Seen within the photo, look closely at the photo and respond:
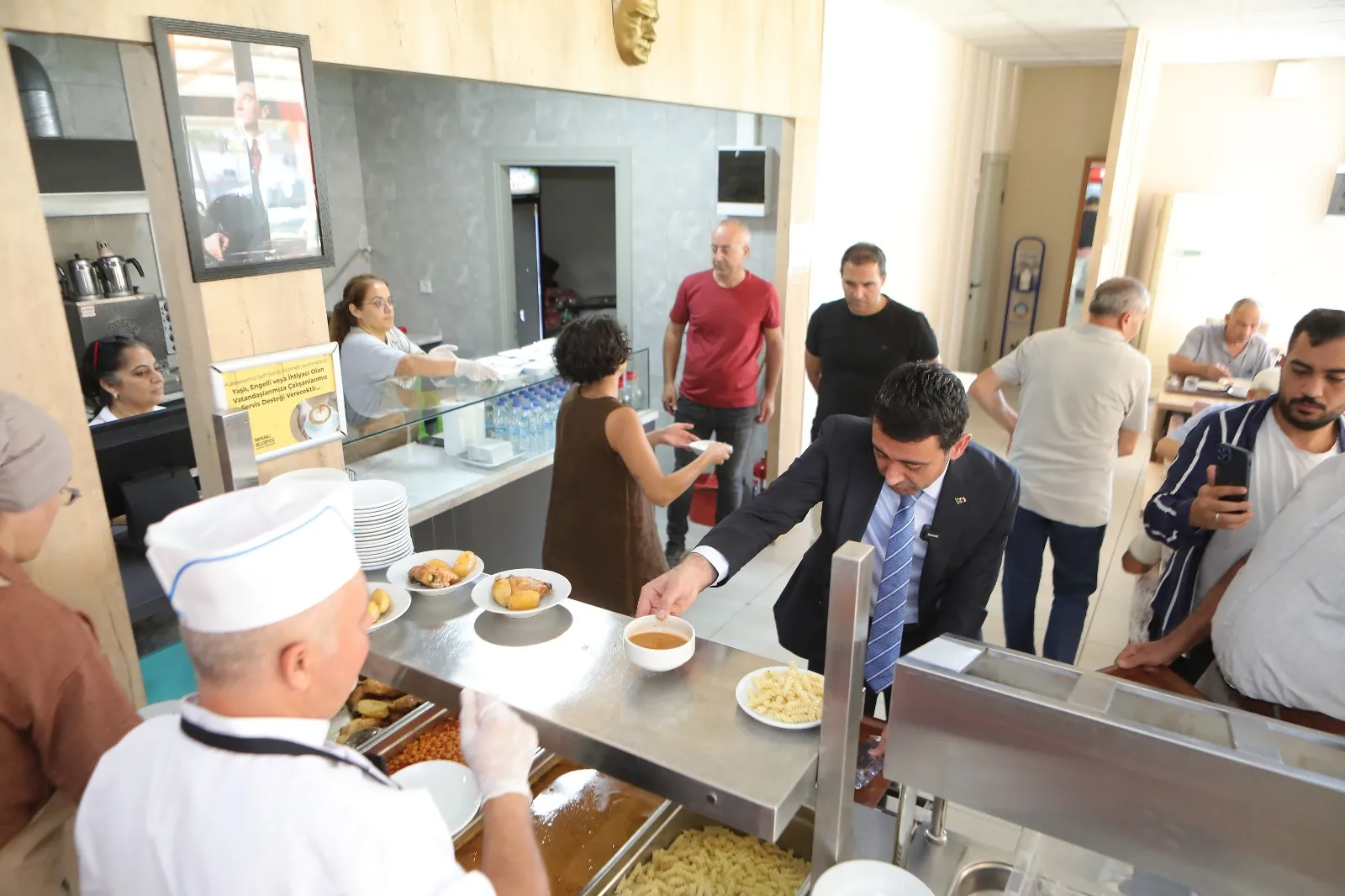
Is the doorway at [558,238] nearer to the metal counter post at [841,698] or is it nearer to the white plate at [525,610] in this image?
the white plate at [525,610]

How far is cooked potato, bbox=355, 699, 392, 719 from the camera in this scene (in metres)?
2.00

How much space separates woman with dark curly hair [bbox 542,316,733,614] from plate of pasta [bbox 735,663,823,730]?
0.97 m

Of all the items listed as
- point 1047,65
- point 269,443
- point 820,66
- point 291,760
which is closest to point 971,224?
point 1047,65

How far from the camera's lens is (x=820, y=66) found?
14.3ft

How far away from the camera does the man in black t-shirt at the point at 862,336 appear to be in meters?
3.88

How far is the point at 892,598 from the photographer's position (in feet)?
6.54

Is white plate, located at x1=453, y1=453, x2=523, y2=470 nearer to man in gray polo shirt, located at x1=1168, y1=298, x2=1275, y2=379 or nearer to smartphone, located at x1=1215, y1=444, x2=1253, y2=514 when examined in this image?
smartphone, located at x1=1215, y1=444, x2=1253, y2=514

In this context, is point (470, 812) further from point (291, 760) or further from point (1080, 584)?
point (1080, 584)

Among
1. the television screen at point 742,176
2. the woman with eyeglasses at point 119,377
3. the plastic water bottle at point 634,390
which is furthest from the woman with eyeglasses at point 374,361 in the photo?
the television screen at point 742,176

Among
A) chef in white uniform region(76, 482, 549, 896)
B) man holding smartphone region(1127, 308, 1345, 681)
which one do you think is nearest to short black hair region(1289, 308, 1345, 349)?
man holding smartphone region(1127, 308, 1345, 681)

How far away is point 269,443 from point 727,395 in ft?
9.21

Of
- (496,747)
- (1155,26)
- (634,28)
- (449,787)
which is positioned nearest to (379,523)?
(449,787)

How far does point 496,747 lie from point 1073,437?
102 inches

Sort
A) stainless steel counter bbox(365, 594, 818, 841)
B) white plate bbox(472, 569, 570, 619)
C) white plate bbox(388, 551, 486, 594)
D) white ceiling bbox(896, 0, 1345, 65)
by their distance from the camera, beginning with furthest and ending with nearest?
white ceiling bbox(896, 0, 1345, 65) < white plate bbox(388, 551, 486, 594) < white plate bbox(472, 569, 570, 619) < stainless steel counter bbox(365, 594, 818, 841)
